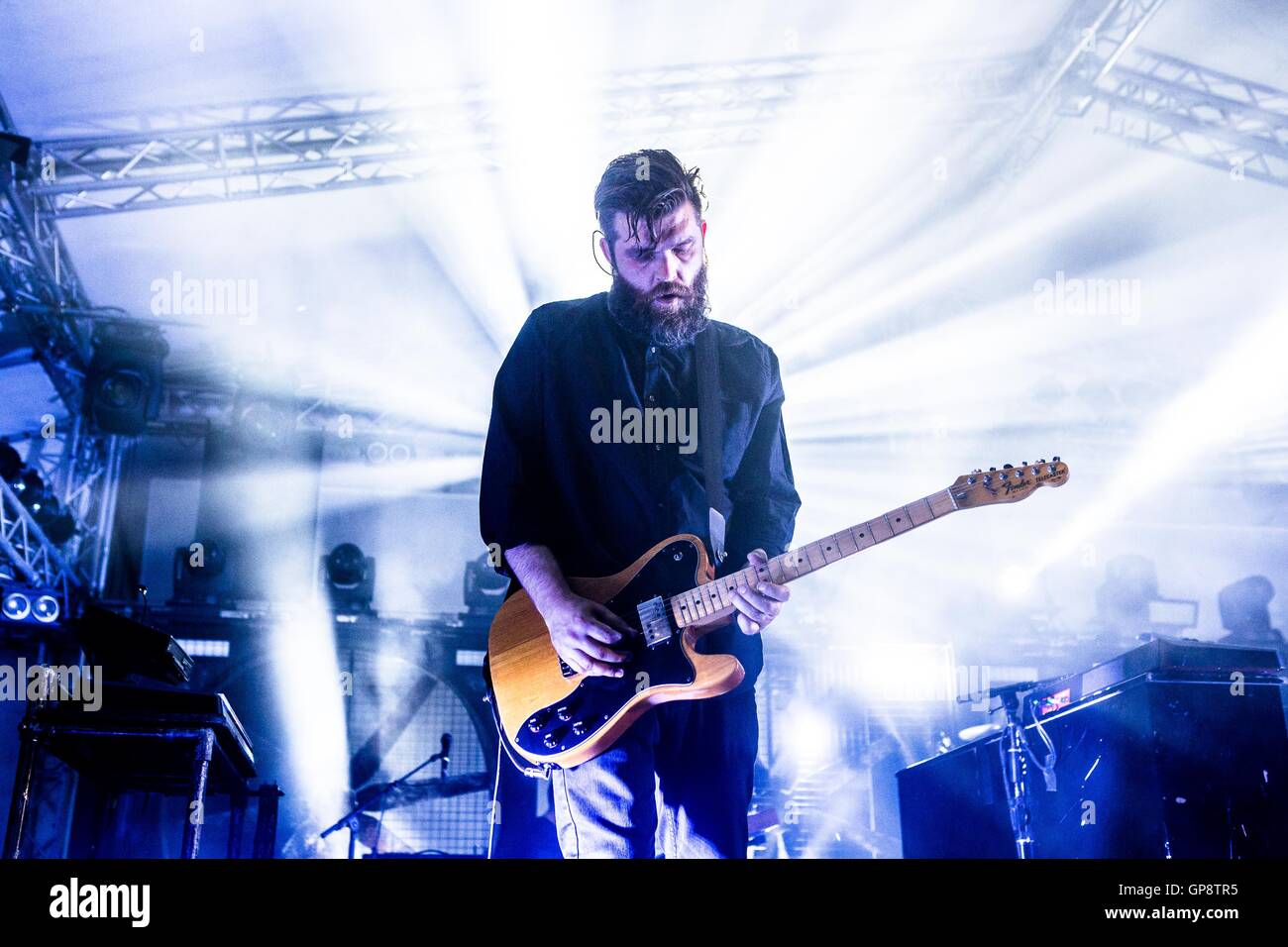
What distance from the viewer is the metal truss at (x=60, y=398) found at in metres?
→ 5.78

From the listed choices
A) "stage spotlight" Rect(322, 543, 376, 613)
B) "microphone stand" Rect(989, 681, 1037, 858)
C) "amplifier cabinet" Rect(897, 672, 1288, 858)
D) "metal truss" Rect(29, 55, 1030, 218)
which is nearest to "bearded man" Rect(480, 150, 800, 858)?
"amplifier cabinet" Rect(897, 672, 1288, 858)

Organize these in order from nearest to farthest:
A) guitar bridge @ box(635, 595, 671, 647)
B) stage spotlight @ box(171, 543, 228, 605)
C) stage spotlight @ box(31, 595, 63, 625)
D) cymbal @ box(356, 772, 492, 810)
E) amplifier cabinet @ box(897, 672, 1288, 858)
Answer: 1. guitar bridge @ box(635, 595, 671, 647)
2. amplifier cabinet @ box(897, 672, 1288, 858)
3. stage spotlight @ box(31, 595, 63, 625)
4. cymbal @ box(356, 772, 492, 810)
5. stage spotlight @ box(171, 543, 228, 605)

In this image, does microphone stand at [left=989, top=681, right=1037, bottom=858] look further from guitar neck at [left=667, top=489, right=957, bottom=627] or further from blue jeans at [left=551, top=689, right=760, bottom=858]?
blue jeans at [left=551, top=689, right=760, bottom=858]

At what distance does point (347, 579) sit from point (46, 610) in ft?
6.49

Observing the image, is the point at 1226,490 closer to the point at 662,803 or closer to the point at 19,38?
the point at 662,803

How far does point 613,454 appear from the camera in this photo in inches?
98.3

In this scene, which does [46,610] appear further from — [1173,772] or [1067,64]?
Result: [1067,64]

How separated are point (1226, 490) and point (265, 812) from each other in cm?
605

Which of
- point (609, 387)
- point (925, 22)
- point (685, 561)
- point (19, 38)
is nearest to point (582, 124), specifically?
point (925, 22)

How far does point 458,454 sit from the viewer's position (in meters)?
8.38

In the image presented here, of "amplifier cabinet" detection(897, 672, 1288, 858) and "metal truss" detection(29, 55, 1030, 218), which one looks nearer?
"amplifier cabinet" detection(897, 672, 1288, 858)

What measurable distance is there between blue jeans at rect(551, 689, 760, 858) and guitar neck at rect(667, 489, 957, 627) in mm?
209

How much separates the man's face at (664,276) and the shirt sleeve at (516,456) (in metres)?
0.28

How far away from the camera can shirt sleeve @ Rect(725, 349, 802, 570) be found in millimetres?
2572
